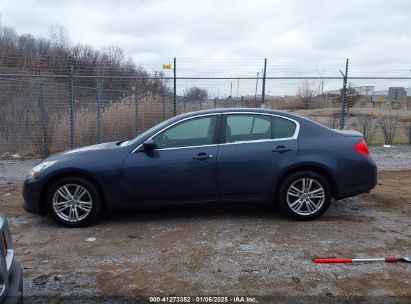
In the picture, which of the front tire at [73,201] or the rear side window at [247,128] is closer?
the front tire at [73,201]

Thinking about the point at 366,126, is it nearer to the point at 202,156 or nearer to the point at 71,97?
the point at 71,97

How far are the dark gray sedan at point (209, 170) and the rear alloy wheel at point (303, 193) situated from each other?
0.04 feet

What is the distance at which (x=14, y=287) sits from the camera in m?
2.73

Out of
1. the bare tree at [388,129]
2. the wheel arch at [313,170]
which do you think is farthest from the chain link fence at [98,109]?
the wheel arch at [313,170]

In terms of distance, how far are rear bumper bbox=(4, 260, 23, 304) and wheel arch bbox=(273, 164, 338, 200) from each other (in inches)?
142

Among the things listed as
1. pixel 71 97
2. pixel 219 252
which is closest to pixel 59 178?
pixel 219 252

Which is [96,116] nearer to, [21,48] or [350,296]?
[350,296]

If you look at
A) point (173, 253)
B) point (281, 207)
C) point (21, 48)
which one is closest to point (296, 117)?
point (281, 207)

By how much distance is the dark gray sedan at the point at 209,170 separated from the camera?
222 inches

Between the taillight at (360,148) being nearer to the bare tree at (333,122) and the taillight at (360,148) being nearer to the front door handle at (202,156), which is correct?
the front door handle at (202,156)

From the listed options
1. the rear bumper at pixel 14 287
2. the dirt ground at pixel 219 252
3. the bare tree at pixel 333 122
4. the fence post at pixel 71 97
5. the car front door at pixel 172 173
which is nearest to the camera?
the rear bumper at pixel 14 287

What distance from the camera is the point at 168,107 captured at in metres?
14.2

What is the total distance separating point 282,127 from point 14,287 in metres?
4.09

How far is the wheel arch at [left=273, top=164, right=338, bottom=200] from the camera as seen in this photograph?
5.75 meters
